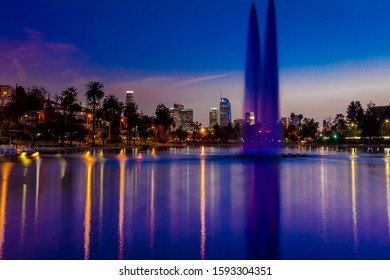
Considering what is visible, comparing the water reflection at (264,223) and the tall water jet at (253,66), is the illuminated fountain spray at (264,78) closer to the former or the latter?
the tall water jet at (253,66)

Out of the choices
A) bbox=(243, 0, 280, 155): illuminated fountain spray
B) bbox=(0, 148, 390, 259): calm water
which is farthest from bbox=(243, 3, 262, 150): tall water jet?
bbox=(0, 148, 390, 259): calm water

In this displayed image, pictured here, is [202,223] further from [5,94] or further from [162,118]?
[162,118]

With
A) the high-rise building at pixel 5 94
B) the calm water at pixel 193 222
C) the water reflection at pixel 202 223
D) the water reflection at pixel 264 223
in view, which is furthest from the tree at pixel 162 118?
the water reflection at pixel 202 223

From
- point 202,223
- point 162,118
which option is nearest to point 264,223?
point 202,223

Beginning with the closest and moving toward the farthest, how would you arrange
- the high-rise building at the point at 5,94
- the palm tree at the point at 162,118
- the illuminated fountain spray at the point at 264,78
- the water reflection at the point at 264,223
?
the water reflection at the point at 264,223 → the illuminated fountain spray at the point at 264,78 → the high-rise building at the point at 5,94 → the palm tree at the point at 162,118

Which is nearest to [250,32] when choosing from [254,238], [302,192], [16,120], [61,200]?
[302,192]

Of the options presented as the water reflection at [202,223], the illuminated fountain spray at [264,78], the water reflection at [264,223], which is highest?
the illuminated fountain spray at [264,78]

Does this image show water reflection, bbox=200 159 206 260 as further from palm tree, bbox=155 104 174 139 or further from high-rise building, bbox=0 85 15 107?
palm tree, bbox=155 104 174 139

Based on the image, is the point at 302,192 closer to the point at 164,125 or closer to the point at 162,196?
the point at 162,196

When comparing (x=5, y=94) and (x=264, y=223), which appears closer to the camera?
(x=264, y=223)

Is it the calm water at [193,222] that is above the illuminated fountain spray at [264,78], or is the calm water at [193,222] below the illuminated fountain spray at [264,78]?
Result: below

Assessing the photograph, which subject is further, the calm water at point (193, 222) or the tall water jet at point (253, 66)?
the tall water jet at point (253, 66)
